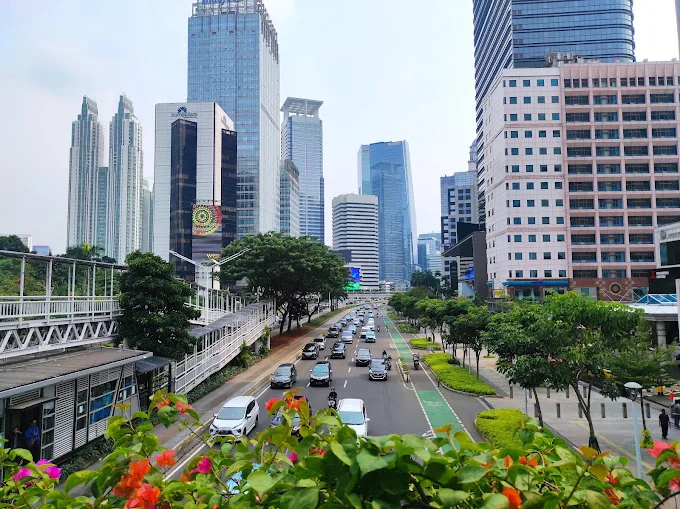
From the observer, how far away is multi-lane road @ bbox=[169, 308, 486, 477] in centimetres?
1975

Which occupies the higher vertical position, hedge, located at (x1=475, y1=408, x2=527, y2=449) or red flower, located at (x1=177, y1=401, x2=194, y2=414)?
red flower, located at (x1=177, y1=401, x2=194, y2=414)

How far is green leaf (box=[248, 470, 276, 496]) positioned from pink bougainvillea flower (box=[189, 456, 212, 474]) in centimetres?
110

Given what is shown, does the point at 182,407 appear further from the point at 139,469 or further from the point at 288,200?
the point at 288,200

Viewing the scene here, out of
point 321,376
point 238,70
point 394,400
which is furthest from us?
point 238,70

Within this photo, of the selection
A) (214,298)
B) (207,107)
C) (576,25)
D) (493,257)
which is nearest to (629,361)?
(214,298)

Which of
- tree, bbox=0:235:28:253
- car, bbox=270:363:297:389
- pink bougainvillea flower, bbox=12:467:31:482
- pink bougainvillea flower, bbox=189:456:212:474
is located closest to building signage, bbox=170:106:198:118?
tree, bbox=0:235:28:253

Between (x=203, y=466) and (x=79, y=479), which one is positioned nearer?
(x=79, y=479)

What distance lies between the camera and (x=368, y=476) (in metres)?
2.02

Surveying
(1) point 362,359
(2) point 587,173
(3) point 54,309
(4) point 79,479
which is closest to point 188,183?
(1) point 362,359

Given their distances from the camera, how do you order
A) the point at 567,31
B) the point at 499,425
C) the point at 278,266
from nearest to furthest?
the point at 499,425
the point at 278,266
the point at 567,31

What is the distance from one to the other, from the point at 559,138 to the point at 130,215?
15900 cm

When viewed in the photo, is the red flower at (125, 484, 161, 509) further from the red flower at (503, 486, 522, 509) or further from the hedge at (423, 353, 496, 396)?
the hedge at (423, 353, 496, 396)

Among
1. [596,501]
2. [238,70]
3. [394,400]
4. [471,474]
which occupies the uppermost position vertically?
[238,70]

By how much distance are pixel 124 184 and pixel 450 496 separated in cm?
19756
